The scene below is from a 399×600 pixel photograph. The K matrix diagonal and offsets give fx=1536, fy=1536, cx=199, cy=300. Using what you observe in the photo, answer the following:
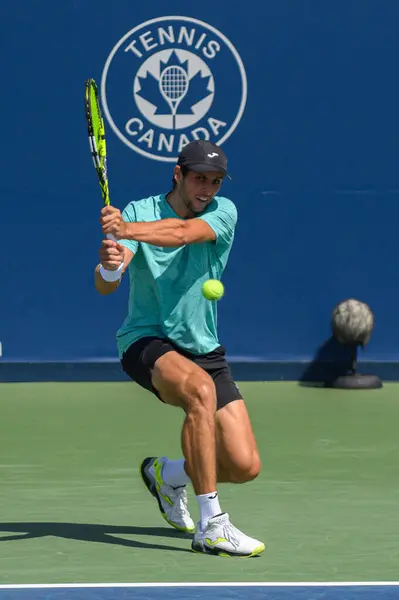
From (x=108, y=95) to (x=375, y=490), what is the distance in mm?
5403

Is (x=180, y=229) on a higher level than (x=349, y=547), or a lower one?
higher

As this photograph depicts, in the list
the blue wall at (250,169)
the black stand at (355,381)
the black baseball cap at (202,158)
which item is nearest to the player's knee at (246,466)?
the black baseball cap at (202,158)

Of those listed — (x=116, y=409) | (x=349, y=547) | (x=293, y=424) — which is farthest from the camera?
(x=116, y=409)

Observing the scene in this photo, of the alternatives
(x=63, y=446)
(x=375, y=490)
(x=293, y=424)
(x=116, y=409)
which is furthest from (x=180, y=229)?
(x=116, y=409)

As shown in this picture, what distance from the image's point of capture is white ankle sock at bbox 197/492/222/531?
620 cm

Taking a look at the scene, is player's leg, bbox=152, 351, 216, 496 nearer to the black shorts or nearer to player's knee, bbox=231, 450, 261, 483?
the black shorts

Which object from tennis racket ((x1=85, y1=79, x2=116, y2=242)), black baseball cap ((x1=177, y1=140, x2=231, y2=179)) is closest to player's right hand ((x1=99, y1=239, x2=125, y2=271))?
tennis racket ((x1=85, y1=79, x2=116, y2=242))

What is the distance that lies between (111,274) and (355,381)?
601 cm

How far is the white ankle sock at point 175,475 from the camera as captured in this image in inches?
267

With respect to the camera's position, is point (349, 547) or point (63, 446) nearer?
point (349, 547)

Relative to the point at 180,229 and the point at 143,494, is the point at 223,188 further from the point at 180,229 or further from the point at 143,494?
the point at 180,229

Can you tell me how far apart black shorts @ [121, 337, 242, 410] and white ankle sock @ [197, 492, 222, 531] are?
0.51 metres

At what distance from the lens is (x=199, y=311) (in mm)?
6695

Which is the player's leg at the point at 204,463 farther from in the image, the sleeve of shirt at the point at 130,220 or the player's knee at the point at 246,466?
the sleeve of shirt at the point at 130,220
